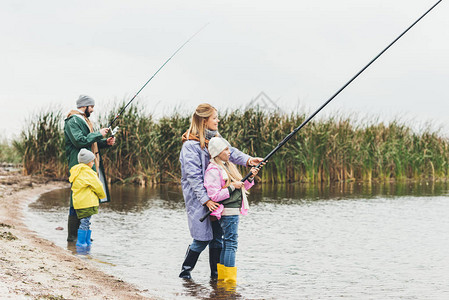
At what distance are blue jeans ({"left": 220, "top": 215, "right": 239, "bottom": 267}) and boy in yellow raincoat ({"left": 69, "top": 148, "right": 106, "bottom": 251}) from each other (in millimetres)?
2401

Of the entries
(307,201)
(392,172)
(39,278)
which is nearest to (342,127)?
(392,172)

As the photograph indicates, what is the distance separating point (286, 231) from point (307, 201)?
3.79 metres

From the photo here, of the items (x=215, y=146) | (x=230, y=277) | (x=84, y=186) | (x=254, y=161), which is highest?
(x=215, y=146)

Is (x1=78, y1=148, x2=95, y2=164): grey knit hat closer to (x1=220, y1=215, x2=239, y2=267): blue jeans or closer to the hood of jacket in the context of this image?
the hood of jacket

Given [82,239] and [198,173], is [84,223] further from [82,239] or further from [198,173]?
[198,173]

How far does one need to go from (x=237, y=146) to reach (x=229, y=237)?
11205mm

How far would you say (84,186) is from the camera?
6.88 metres

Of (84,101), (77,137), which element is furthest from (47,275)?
(84,101)

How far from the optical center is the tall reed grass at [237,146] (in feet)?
52.4

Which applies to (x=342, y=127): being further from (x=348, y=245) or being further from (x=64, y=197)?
(x=348, y=245)

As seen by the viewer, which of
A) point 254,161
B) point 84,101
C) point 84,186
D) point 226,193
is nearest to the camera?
point 226,193

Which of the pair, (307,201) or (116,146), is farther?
(116,146)

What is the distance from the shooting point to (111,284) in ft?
16.3

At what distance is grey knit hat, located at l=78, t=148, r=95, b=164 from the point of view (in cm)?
691
